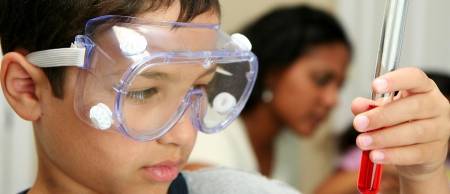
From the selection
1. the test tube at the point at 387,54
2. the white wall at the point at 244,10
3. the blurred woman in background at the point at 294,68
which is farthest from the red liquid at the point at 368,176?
the white wall at the point at 244,10

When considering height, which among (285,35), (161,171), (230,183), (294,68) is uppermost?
(161,171)

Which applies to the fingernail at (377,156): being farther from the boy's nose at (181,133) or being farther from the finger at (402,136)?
the boy's nose at (181,133)

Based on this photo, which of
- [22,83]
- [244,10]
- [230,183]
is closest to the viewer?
[22,83]

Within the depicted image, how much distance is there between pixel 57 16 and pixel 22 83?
11 centimetres

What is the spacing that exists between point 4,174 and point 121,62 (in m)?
1.05

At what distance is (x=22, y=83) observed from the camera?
874mm

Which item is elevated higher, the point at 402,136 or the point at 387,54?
the point at 387,54

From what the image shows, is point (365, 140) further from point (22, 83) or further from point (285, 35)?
point (285, 35)

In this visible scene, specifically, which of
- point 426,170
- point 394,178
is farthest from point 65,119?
point 394,178

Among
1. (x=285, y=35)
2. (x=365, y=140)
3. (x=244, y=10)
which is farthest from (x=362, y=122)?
(x=244, y=10)

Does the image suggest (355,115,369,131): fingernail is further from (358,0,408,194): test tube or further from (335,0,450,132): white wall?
(335,0,450,132): white wall

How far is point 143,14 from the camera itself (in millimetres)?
810

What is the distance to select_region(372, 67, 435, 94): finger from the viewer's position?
2.54 ft

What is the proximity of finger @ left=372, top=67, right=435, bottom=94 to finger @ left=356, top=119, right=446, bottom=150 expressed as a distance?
5 cm
